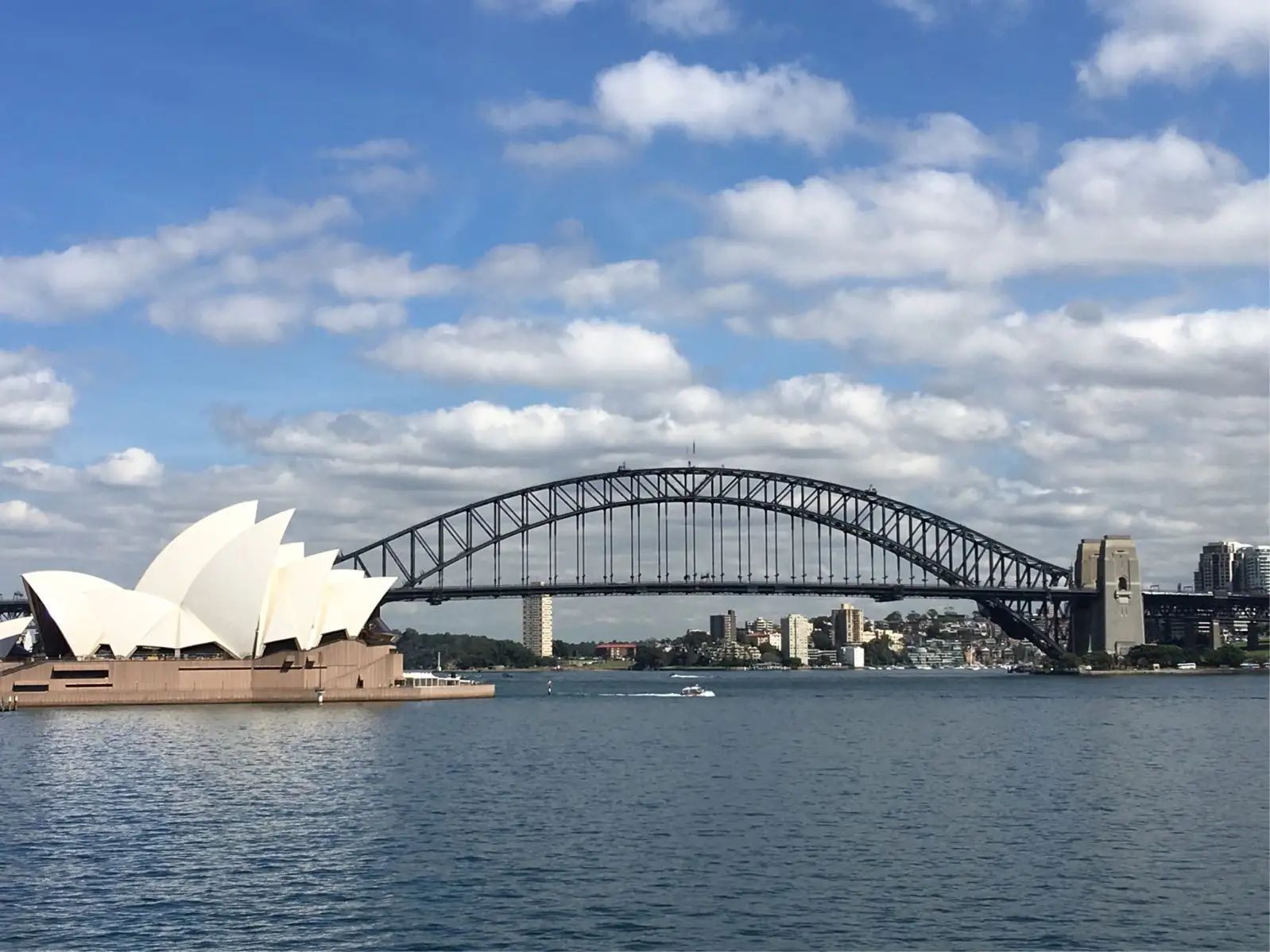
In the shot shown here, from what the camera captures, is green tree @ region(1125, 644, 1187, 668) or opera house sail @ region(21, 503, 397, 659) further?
green tree @ region(1125, 644, 1187, 668)

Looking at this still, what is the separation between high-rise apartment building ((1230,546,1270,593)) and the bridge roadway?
1968 inches

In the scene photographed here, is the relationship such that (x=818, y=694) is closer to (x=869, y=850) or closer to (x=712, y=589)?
(x=712, y=589)

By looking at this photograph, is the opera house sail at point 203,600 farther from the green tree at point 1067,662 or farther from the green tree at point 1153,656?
the green tree at point 1153,656

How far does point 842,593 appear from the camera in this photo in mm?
97438

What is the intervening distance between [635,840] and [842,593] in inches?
2908

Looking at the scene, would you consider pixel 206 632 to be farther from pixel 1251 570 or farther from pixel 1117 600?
pixel 1251 570

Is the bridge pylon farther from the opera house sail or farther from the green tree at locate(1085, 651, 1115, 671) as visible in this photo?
the opera house sail

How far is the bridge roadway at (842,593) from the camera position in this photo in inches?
3701

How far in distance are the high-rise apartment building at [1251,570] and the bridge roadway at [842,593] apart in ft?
164

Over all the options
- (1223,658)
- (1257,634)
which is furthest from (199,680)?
(1257,634)

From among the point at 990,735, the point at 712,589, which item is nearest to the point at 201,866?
the point at 990,735

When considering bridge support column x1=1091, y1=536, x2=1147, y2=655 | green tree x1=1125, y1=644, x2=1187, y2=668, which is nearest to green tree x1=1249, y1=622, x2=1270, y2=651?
green tree x1=1125, y1=644, x2=1187, y2=668

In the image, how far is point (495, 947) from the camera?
1775 centimetres

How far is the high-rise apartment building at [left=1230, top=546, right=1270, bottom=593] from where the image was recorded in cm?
17012
